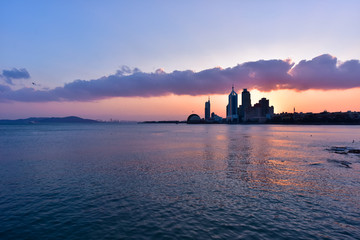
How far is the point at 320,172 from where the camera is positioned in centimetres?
3503

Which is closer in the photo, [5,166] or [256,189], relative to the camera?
[256,189]

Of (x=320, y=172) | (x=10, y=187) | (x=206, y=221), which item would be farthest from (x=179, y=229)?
(x=320, y=172)

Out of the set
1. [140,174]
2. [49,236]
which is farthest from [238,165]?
[49,236]

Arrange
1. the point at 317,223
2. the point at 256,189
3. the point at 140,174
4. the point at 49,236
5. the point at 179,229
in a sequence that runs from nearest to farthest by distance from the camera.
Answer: the point at 49,236
the point at 179,229
the point at 317,223
the point at 256,189
the point at 140,174

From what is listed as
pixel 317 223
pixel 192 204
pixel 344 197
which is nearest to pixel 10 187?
pixel 192 204

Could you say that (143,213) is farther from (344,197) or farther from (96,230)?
(344,197)

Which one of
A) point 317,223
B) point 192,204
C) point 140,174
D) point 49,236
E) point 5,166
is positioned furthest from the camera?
point 5,166

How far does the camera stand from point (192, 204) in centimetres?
2088

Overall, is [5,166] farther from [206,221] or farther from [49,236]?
[206,221]

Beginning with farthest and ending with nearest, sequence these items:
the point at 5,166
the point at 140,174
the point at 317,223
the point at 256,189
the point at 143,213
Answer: the point at 5,166 < the point at 140,174 < the point at 256,189 < the point at 143,213 < the point at 317,223

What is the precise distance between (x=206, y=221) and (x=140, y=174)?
17.8m

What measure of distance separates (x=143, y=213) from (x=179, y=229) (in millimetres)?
4234

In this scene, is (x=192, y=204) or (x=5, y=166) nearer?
(x=192, y=204)

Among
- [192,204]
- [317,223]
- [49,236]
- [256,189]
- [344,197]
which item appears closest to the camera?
[49,236]
